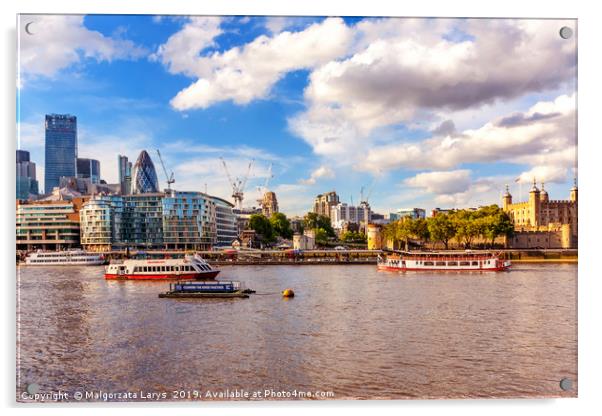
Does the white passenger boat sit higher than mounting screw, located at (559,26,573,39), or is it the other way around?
mounting screw, located at (559,26,573,39)

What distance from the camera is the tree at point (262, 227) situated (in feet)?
256

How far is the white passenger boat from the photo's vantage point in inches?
1485

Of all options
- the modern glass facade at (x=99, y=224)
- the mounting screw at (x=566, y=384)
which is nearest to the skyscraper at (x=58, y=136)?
the modern glass facade at (x=99, y=224)

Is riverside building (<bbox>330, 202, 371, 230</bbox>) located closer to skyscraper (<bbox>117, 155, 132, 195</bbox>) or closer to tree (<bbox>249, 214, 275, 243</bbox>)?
tree (<bbox>249, 214, 275, 243</bbox>)

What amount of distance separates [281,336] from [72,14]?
8.51m

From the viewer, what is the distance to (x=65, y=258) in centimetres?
4294

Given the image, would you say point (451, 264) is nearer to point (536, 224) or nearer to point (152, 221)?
point (536, 224)

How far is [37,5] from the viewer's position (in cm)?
1029

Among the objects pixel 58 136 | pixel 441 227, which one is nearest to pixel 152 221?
pixel 441 227

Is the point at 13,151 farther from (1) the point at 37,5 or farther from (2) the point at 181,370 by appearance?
(2) the point at 181,370

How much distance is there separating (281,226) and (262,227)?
500cm

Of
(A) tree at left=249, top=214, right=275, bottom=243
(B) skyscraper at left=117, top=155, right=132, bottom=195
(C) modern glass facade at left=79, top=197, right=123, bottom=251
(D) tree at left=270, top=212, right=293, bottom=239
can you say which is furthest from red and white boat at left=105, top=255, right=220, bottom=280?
(D) tree at left=270, top=212, right=293, bottom=239

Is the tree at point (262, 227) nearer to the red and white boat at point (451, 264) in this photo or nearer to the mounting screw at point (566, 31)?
the red and white boat at point (451, 264)

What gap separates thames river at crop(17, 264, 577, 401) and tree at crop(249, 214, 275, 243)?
182 ft
